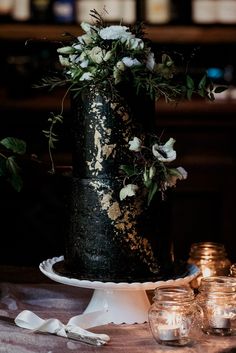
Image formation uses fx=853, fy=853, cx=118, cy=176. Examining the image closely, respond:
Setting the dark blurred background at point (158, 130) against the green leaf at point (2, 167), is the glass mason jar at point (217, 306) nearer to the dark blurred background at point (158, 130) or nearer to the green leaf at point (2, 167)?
the green leaf at point (2, 167)

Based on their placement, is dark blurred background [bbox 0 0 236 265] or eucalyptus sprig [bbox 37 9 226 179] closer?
eucalyptus sprig [bbox 37 9 226 179]

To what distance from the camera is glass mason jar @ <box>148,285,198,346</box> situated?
159 centimetres

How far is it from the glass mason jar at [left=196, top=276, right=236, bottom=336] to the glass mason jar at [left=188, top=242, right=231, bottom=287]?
0.34 meters

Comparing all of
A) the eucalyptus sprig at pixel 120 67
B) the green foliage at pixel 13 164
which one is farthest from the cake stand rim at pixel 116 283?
the eucalyptus sprig at pixel 120 67

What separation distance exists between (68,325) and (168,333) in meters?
0.20

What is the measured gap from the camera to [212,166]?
4227 mm

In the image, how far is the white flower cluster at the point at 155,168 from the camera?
1626mm

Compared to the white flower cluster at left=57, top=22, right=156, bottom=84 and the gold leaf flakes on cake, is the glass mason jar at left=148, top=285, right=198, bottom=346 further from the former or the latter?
the white flower cluster at left=57, top=22, right=156, bottom=84

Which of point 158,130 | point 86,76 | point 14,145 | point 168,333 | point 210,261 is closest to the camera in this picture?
point 168,333

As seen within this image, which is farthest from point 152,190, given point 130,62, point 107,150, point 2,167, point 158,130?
point 158,130

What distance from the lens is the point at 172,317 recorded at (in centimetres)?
160

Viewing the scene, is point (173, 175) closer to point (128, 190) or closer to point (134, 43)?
point (128, 190)

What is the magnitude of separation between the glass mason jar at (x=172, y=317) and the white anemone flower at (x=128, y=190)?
20 centimetres

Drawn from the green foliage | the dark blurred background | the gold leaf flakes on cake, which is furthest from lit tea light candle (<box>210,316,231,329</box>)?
the dark blurred background
